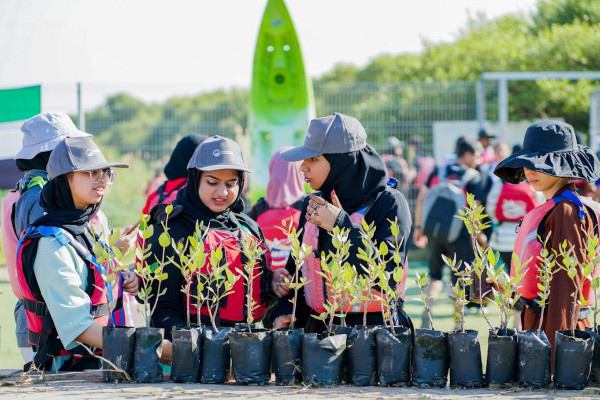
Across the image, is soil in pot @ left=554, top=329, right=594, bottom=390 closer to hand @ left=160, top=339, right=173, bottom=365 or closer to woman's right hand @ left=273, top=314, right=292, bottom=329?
woman's right hand @ left=273, top=314, right=292, bottom=329

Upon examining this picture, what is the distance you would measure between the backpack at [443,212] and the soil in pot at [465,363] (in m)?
5.03

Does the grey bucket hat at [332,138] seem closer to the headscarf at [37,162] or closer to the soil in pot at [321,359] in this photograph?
the soil in pot at [321,359]

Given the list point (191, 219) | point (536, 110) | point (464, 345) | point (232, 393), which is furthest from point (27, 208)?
point (536, 110)

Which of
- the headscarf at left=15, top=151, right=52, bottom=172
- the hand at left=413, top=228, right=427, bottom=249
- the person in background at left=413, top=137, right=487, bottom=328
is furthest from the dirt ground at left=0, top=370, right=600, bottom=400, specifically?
the hand at left=413, top=228, right=427, bottom=249

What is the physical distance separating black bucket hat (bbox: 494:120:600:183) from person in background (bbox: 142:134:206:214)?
2335 mm

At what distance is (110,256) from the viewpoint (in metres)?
3.42

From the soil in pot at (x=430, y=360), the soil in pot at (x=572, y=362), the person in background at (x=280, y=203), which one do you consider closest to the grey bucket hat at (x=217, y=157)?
the soil in pot at (x=430, y=360)

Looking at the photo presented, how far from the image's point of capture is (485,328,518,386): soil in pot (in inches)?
130

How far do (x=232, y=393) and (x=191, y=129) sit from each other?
978 cm

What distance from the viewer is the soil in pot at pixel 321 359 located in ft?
10.9

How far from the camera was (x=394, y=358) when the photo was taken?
333cm

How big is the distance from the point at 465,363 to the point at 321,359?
531 mm

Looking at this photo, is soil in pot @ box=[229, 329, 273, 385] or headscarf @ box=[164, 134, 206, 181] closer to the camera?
soil in pot @ box=[229, 329, 273, 385]

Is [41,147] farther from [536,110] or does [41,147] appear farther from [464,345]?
[536,110]
